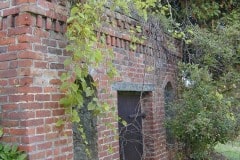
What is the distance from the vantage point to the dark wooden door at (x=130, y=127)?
233 inches

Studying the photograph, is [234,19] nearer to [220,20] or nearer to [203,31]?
[220,20]

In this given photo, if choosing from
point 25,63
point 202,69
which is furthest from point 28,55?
point 202,69

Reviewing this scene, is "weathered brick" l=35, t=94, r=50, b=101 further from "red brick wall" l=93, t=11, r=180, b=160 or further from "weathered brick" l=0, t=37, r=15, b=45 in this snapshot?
"red brick wall" l=93, t=11, r=180, b=160

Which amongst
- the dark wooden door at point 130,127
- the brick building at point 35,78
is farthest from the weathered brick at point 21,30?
the dark wooden door at point 130,127

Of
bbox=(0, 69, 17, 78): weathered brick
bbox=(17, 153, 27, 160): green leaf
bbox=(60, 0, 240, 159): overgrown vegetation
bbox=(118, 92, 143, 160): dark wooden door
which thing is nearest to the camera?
bbox=(17, 153, 27, 160): green leaf

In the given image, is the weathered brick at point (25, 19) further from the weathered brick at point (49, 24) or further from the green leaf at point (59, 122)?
the green leaf at point (59, 122)

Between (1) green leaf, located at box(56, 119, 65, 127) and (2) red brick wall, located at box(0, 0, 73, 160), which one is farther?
(1) green leaf, located at box(56, 119, 65, 127)

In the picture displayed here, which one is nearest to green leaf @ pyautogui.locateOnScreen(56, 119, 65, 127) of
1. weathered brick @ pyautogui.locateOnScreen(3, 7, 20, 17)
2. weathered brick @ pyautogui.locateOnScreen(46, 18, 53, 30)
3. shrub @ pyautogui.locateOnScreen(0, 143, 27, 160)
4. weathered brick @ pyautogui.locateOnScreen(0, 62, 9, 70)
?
shrub @ pyautogui.locateOnScreen(0, 143, 27, 160)

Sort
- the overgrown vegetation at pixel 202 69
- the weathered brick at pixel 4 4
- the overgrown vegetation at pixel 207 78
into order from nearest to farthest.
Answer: the weathered brick at pixel 4 4 → the overgrown vegetation at pixel 202 69 → the overgrown vegetation at pixel 207 78

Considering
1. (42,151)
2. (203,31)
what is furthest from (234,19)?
(42,151)

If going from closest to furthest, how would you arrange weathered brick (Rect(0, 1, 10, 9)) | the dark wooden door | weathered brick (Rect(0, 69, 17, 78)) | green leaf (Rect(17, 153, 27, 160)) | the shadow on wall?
green leaf (Rect(17, 153, 27, 160)) < weathered brick (Rect(0, 69, 17, 78)) < weathered brick (Rect(0, 1, 10, 9)) < the shadow on wall < the dark wooden door

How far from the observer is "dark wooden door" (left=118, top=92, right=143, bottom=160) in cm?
591

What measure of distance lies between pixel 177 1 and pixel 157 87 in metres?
2.77

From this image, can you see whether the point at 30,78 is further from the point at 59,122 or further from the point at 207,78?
the point at 207,78
